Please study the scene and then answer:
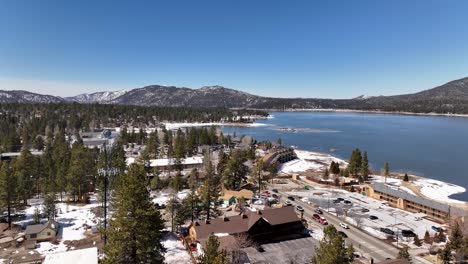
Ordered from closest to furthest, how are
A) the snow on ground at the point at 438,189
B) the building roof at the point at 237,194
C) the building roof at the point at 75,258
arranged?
the building roof at the point at 75,258 < the building roof at the point at 237,194 < the snow on ground at the point at 438,189

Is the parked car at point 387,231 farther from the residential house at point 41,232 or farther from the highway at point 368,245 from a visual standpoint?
the residential house at point 41,232

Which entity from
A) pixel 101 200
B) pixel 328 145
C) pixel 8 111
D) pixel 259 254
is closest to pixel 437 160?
pixel 328 145

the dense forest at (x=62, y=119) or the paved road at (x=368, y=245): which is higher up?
the dense forest at (x=62, y=119)

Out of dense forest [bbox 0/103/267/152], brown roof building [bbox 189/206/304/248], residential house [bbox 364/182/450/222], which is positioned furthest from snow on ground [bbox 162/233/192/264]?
dense forest [bbox 0/103/267/152]

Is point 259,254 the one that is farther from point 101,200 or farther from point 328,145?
point 328,145

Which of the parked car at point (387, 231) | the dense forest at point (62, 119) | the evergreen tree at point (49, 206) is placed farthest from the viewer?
the dense forest at point (62, 119)

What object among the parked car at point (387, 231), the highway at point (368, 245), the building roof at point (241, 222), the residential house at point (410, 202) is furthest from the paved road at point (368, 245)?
the residential house at point (410, 202)

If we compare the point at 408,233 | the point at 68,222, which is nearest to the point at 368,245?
the point at 408,233
